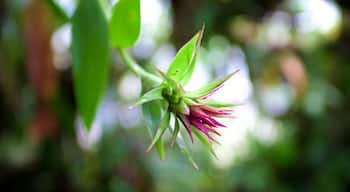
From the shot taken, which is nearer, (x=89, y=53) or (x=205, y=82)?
(x=89, y=53)

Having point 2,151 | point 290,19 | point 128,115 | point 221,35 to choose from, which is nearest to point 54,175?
point 2,151

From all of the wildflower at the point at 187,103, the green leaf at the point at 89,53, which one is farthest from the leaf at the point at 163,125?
the green leaf at the point at 89,53

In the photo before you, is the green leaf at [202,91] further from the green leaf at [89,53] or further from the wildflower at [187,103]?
the green leaf at [89,53]

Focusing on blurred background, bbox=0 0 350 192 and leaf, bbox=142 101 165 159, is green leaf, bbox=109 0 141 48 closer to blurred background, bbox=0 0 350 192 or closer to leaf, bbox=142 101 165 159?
leaf, bbox=142 101 165 159

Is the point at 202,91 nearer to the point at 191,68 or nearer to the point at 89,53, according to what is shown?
the point at 191,68

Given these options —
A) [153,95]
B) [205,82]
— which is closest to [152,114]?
[153,95]

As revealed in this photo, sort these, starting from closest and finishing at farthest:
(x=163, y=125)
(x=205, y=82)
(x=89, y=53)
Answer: (x=163, y=125) < (x=89, y=53) < (x=205, y=82)

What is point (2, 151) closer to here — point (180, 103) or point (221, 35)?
point (221, 35)

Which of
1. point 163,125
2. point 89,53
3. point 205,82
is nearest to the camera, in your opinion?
point 163,125
